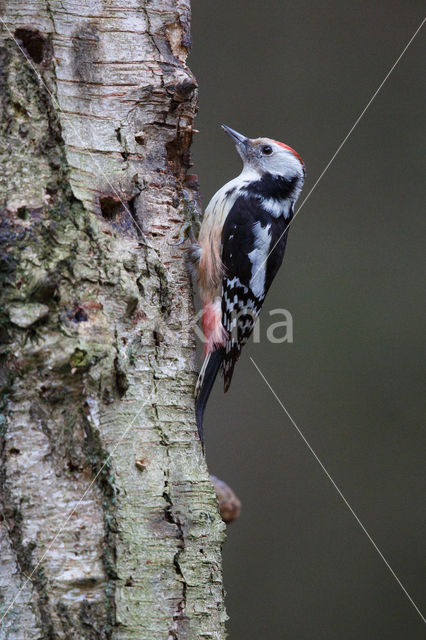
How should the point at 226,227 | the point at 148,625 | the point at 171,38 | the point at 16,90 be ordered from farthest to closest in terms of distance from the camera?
the point at 226,227
the point at 171,38
the point at 16,90
the point at 148,625

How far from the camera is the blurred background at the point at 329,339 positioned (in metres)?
4.65

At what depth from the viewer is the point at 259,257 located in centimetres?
288

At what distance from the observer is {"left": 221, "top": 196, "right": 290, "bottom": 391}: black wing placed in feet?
9.14

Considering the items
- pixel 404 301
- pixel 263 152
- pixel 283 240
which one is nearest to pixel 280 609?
pixel 404 301

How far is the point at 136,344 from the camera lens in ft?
6.00

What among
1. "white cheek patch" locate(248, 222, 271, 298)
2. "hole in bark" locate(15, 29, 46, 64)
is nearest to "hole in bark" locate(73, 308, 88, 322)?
"hole in bark" locate(15, 29, 46, 64)

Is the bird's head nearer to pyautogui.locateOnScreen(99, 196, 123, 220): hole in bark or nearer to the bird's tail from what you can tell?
the bird's tail

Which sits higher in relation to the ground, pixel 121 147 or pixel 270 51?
pixel 121 147

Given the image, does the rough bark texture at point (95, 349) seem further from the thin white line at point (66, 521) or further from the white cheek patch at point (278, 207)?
the white cheek patch at point (278, 207)

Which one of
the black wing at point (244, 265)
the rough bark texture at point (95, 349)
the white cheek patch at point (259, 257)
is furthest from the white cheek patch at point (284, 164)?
the rough bark texture at point (95, 349)

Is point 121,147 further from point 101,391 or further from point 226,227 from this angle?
point 226,227

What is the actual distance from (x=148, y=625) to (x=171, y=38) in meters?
1.54

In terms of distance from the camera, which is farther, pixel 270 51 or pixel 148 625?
pixel 270 51

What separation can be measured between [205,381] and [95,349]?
2.13 ft
